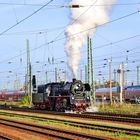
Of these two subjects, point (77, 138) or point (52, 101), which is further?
point (52, 101)

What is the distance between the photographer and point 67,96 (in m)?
38.9

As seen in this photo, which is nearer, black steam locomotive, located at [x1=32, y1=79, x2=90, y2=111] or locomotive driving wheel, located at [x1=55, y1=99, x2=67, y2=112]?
black steam locomotive, located at [x1=32, y1=79, x2=90, y2=111]

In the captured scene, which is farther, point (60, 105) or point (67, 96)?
point (60, 105)

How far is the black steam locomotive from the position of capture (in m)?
38.7

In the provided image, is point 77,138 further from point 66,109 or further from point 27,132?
point 66,109

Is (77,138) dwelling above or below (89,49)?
below

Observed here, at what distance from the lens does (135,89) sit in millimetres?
72812

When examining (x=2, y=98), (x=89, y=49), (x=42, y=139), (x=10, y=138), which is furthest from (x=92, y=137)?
(x=2, y=98)

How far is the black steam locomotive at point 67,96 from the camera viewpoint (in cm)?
3869

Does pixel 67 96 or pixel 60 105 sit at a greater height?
pixel 67 96

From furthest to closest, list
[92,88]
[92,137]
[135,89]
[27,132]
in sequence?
[135,89]
[92,88]
[27,132]
[92,137]

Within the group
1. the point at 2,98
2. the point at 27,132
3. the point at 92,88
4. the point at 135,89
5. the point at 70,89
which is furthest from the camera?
the point at 2,98

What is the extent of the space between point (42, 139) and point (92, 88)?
77.2ft

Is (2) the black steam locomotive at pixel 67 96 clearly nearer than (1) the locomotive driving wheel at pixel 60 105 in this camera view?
Yes
